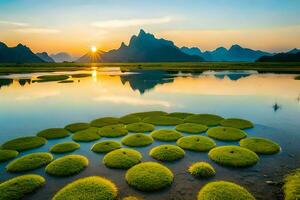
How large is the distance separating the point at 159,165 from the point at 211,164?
5.17 metres

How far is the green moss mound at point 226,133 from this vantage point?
30862mm

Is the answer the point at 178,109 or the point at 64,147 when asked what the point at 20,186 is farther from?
the point at 178,109

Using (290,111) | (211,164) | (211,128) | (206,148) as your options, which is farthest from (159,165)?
(290,111)

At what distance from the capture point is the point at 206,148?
27.4 meters

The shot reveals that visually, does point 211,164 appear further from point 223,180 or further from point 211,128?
point 211,128

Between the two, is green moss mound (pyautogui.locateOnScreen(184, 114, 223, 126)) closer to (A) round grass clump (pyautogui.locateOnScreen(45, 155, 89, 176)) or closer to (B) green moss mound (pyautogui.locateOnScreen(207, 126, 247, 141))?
(B) green moss mound (pyautogui.locateOnScreen(207, 126, 247, 141))

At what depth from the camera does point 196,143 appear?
93.7 ft

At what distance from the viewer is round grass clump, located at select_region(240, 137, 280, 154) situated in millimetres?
26562

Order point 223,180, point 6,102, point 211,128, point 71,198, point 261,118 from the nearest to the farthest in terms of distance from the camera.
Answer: point 71,198 → point 223,180 → point 211,128 → point 261,118 → point 6,102

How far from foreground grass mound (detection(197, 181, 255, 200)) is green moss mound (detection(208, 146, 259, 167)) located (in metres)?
4.44

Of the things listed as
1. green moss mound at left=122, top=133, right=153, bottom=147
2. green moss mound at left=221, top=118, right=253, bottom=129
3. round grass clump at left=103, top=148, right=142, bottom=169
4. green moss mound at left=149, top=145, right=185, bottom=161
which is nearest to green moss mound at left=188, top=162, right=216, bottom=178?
green moss mound at left=149, top=145, right=185, bottom=161

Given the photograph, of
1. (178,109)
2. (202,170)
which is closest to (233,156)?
(202,170)

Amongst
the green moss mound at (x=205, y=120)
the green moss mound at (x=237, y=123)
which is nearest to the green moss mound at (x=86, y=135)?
the green moss mound at (x=205, y=120)

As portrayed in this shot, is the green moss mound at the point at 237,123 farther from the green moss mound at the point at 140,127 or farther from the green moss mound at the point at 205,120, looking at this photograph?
the green moss mound at the point at 140,127
